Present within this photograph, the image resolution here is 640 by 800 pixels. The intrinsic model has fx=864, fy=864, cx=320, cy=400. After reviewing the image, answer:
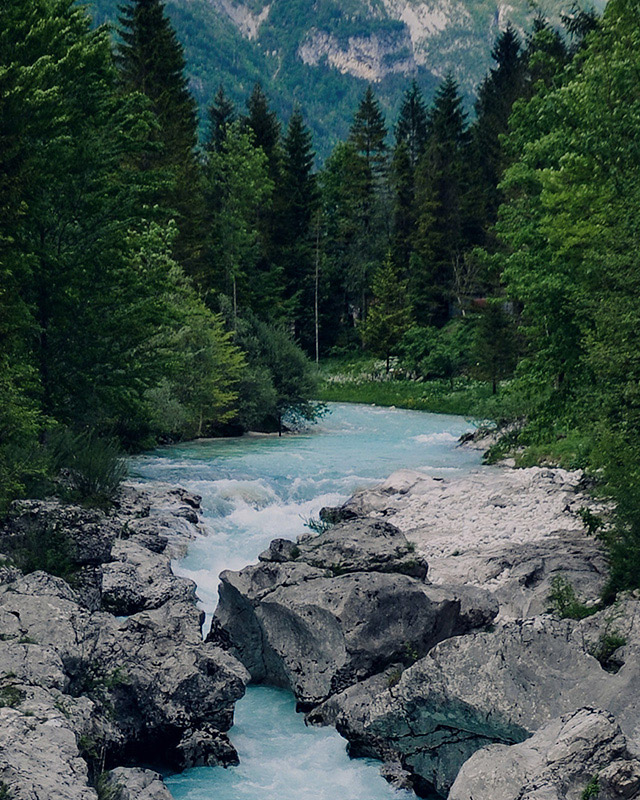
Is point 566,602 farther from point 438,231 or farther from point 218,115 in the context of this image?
point 218,115

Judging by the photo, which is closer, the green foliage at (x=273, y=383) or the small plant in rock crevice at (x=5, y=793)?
the small plant in rock crevice at (x=5, y=793)

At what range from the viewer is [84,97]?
2039 cm

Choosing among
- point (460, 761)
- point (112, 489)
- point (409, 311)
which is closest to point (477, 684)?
point (460, 761)

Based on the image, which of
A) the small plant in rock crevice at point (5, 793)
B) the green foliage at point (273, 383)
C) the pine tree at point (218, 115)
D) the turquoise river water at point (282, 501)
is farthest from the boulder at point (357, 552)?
the pine tree at point (218, 115)

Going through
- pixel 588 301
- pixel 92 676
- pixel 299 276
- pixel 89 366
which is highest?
pixel 299 276

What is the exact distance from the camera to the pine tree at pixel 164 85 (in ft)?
143

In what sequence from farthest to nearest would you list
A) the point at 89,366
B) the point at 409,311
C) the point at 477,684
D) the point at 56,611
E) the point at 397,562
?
1. the point at 409,311
2. the point at 89,366
3. the point at 397,562
4. the point at 56,611
5. the point at 477,684

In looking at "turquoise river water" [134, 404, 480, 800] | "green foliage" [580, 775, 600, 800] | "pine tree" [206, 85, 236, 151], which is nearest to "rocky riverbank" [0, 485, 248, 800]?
"turquoise river water" [134, 404, 480, 800]

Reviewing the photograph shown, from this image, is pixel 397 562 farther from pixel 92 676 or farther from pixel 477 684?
pixel 92 676

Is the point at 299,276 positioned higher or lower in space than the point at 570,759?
higher

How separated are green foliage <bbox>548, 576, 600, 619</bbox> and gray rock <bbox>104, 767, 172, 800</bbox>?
240 inches

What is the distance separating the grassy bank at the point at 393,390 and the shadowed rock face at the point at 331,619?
28.3 metres

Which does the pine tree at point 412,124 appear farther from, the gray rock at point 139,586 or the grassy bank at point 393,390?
the gray rock at point 139,586

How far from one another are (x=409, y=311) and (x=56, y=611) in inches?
1986
